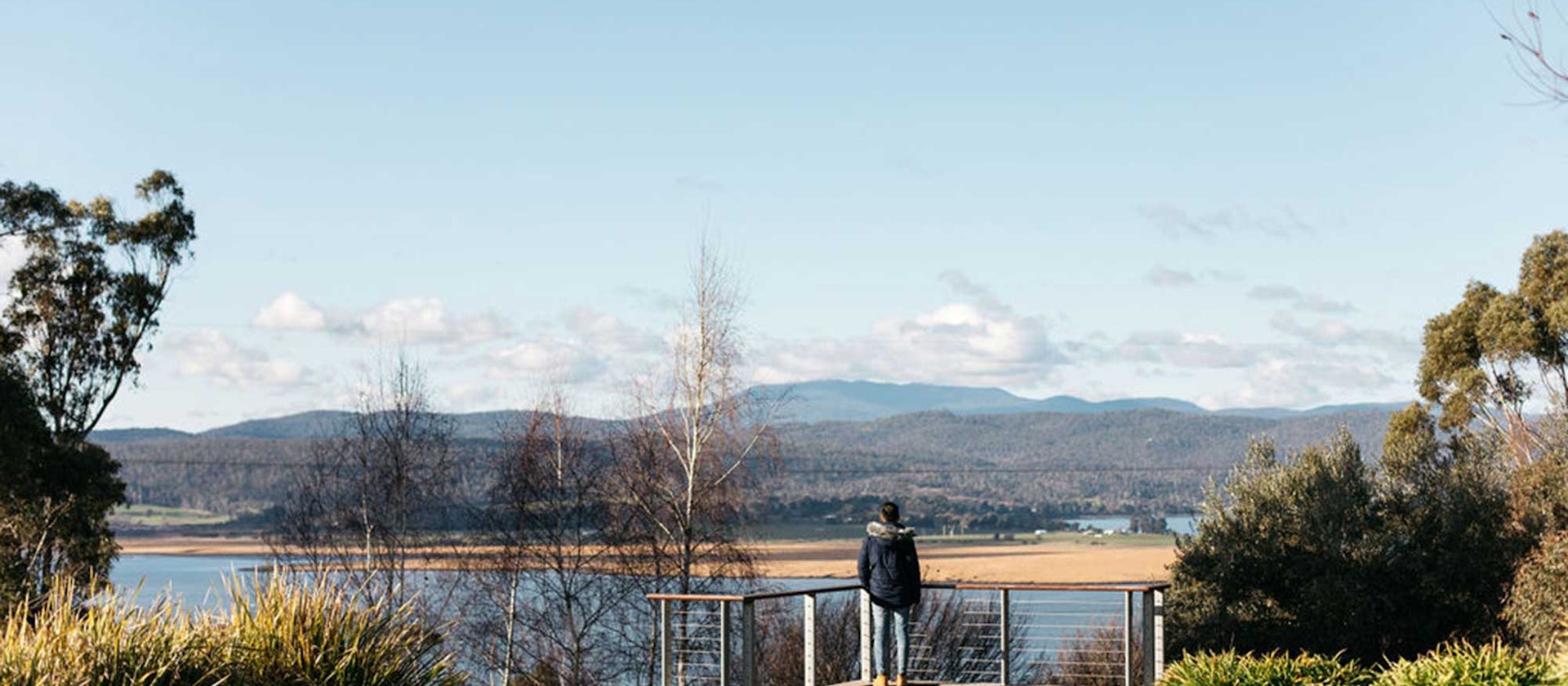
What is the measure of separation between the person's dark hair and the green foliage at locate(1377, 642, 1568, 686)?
12.4 feet

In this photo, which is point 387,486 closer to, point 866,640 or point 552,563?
point 552,563

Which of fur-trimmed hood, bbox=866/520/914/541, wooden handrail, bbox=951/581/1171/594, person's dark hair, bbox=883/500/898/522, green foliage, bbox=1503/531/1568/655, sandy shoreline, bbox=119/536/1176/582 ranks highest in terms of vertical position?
person's dark hair, bbox=883/500/898/522

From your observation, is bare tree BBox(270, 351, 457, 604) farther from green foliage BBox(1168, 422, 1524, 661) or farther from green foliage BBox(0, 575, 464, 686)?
green foliage BBox(0, 575, 464, 686)

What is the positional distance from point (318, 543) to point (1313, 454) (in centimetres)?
2887

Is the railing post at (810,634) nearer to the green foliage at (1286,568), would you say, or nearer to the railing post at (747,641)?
the railing post at (747,641)

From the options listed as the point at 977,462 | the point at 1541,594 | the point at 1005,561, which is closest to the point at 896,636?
the point at 1541,594

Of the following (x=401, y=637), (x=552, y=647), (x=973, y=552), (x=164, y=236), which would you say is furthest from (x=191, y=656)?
(x=973, y=552)

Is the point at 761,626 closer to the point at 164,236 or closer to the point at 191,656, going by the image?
the point at 164,236

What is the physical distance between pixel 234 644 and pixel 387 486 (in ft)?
109

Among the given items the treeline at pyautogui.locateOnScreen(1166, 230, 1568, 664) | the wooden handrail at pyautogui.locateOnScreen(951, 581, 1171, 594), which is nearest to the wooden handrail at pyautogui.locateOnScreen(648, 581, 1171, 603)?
the wooden handrail at pyautogui.locateOnScreen(951, 581, 1171, 594)

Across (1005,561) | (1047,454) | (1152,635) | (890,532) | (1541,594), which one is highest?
(1047,454)

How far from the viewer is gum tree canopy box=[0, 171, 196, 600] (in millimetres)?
23984

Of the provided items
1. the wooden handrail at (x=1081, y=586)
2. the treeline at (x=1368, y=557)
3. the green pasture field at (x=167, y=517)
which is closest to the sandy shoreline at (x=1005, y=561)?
the treeline at (x=1368, y=557)

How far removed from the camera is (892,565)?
12227 millimetres
